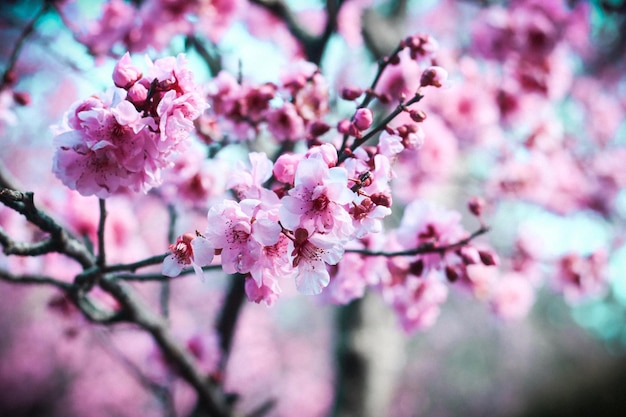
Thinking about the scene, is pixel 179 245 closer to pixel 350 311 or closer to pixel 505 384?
pixel 350 311

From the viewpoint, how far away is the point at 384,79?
1.75m

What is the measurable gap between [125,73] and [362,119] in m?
0.59

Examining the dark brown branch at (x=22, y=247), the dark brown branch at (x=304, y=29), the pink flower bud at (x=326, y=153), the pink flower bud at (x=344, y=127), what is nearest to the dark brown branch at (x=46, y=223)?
the dark brown branch at (x=22, y=247)

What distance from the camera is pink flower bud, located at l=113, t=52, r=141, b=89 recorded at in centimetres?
88

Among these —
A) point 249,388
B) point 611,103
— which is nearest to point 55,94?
point 249,388

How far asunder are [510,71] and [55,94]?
10132 mm

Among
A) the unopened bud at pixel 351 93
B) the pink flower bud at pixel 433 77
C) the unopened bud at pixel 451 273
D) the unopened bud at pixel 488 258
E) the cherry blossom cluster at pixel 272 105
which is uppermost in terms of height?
the cherry blossom cluster at pixel 272 105

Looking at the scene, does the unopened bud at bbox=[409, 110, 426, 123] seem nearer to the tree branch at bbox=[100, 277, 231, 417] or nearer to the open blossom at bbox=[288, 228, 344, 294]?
the open blossom at bbox=[288, 228, 344, 294]

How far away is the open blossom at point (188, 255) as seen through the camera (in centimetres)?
84

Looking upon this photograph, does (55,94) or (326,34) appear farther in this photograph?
(55,94)

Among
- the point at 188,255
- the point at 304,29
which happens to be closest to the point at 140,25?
the point at 304,29

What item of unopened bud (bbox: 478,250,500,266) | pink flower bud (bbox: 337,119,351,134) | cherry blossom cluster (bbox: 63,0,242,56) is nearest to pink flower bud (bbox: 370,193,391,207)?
pink flower bud (bbox: 337,119,351,134)

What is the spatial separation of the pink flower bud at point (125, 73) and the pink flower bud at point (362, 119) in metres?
0.56

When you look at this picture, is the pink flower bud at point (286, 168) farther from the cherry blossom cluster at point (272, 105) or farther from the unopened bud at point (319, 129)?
the cherry blossom cluster at point (272, 105)
